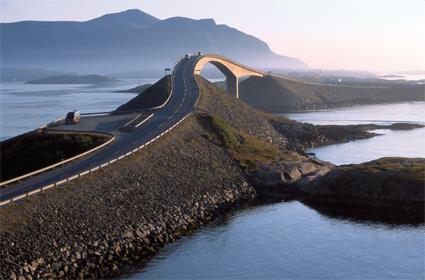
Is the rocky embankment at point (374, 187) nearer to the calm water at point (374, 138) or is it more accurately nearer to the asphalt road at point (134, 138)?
the calm water at point (374, 138)

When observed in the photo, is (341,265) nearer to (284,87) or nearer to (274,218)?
(274,218)

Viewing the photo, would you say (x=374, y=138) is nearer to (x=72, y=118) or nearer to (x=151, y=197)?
(x=72, y=118)

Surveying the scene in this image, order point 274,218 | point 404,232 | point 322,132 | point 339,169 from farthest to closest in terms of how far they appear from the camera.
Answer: point 322,132 → point 339,169 → point 274,218 → point 404,232

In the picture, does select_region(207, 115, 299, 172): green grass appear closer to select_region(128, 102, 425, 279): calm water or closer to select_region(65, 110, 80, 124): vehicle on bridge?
select_region(128, 102, 425, 279): calm water

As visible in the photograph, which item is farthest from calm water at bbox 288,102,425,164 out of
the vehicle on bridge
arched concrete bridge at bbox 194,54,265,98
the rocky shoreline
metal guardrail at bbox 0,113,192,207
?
the vehicle on bridge

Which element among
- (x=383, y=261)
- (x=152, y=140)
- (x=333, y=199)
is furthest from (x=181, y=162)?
(x=383, y=261)
